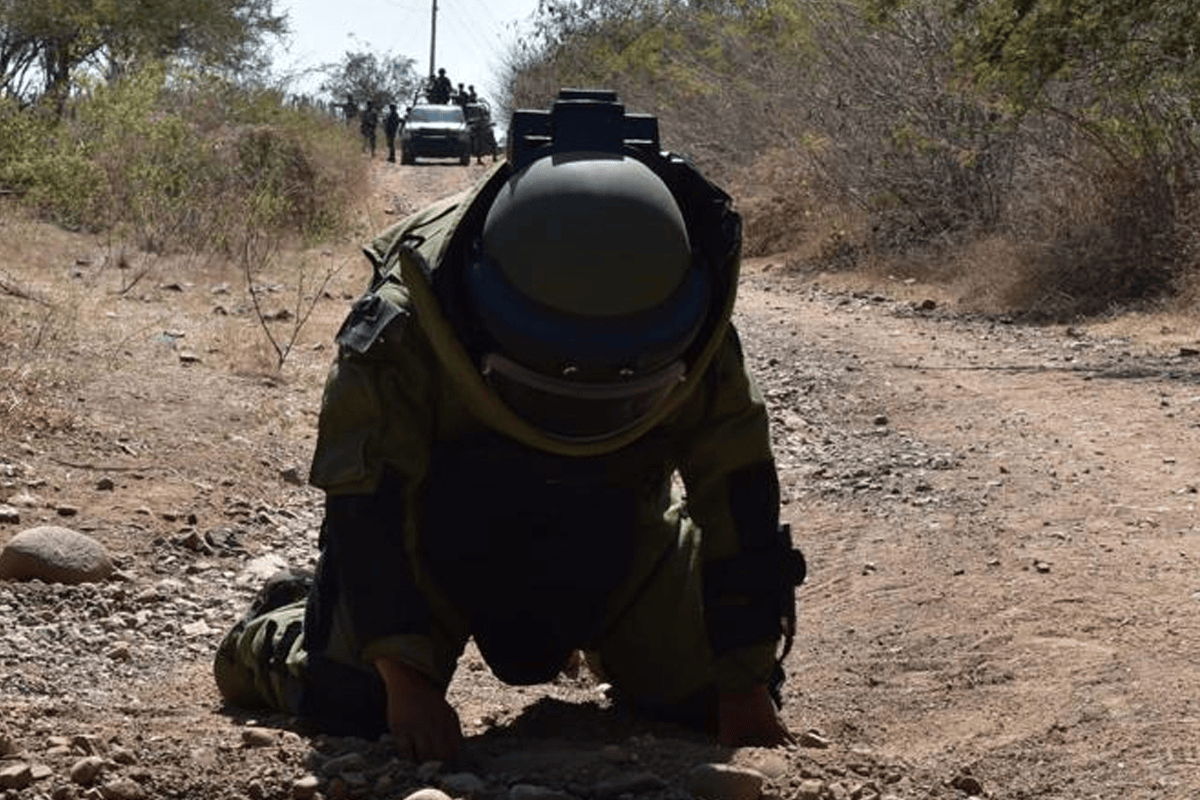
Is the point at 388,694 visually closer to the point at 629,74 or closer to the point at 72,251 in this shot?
the point at 72,251

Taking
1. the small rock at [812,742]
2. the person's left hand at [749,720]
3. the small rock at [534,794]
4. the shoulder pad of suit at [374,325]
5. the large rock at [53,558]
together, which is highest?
the shoulder pad of suit at [374,325]

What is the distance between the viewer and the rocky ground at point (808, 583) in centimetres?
315

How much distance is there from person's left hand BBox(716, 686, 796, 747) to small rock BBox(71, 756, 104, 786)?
1053mm

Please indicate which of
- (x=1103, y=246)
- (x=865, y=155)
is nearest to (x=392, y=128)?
(x=865, y=155)

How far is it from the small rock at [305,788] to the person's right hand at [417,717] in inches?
7.4

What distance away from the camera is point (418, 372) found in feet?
10.1

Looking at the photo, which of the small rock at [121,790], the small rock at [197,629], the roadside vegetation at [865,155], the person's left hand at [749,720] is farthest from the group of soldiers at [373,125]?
the small rock at [121,790]

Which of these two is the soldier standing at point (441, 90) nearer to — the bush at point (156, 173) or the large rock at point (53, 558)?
the bush at point (156, 173)

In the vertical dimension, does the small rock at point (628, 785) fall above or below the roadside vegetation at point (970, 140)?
below

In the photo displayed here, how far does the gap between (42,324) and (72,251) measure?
15.0 ft

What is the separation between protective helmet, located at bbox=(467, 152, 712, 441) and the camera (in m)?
2.80

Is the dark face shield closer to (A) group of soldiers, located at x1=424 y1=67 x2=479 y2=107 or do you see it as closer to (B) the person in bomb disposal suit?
(B) the person in bomb disposal suit

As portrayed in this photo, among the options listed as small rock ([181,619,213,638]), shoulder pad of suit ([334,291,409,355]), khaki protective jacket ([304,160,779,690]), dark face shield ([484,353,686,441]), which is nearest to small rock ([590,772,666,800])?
khaki protective jacket ([304,160,779,690])

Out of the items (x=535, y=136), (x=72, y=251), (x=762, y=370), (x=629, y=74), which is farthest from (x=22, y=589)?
(x=629, y=74)
